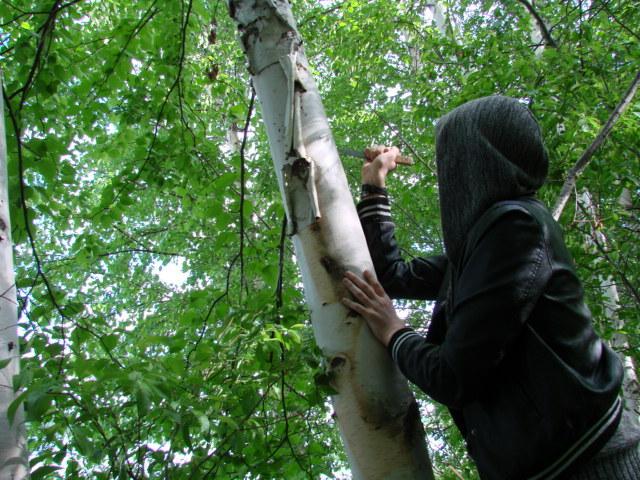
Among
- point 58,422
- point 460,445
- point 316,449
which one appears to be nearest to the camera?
point 58,422

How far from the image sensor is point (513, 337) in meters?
1.16

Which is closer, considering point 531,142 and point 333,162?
point 531,142

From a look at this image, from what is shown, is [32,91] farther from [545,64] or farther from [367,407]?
[545,64]

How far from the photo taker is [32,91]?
255 centimetres

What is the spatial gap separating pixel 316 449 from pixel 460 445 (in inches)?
139

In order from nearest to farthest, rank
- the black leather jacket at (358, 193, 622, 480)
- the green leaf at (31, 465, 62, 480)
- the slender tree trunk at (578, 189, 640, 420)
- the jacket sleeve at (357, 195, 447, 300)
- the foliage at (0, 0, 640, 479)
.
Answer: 1. the black leather jacket at (358, 193, 622, 480)
2. the green leaf at (31, 465, 62, 480)
3. the foliage at (0, 0, 640, 479)
4. the jacket sleeve at (357, 195, 447, 300)
5. the slender tree trunk at (578, 189, 640, 420)

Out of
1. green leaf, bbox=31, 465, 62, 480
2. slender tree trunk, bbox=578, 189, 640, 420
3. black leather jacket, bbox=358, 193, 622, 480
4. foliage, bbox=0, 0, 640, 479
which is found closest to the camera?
black leather jacket, bbox=358, 193, 622, 480

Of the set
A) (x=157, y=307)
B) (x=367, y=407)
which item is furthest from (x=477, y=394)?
(x=157, y=307)

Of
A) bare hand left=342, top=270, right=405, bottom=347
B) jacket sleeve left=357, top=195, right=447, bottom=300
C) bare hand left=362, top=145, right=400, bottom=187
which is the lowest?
bare hand left=342, top=270, right=405, bottom=347

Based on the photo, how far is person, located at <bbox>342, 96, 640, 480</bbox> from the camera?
115 cm

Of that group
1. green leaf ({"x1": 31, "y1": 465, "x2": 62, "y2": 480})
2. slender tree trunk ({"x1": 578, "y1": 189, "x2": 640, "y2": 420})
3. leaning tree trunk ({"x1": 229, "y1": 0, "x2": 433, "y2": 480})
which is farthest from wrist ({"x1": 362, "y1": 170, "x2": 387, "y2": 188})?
slender tree trunk ({"x1": 578, "y1": 189, "x2": 640, "y2": 420})

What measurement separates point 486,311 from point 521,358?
0.48ft

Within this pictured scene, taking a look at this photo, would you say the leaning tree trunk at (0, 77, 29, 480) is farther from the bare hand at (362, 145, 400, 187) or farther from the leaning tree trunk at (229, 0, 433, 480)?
the bare hand at (362, 145, 400, 187)

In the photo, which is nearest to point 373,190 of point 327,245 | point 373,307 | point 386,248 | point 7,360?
point 386,248
